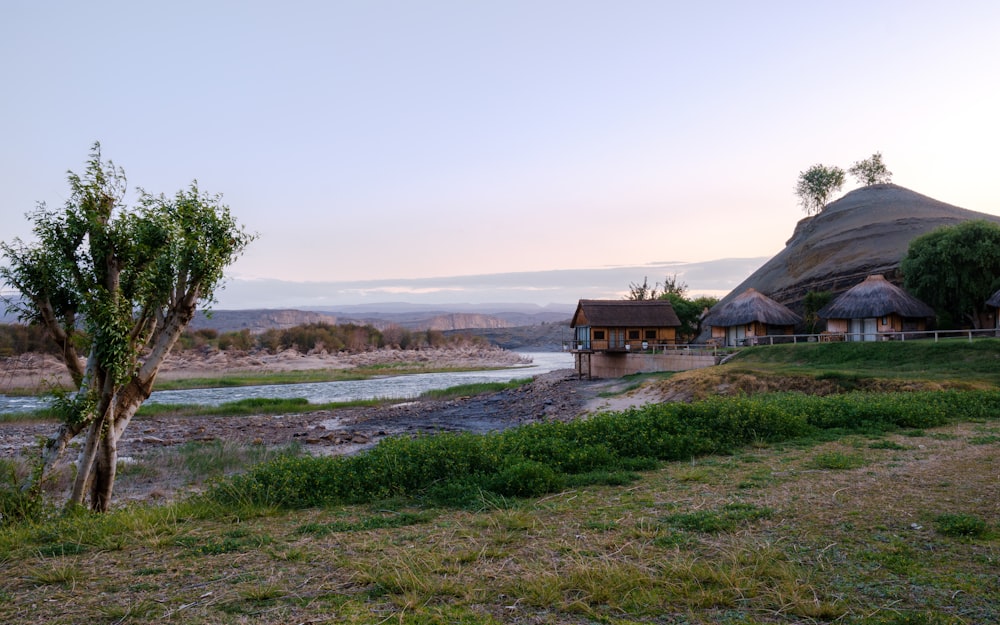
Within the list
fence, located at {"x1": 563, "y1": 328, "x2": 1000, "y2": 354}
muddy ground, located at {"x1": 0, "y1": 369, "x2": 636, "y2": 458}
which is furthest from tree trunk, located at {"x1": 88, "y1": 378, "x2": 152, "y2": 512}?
fence, located at {"x1": 563, "y1": 328, "x2": 1000, "y2": 354}

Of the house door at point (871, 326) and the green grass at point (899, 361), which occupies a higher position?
the house door at point (871, 326)

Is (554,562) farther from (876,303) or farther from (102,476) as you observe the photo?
(876,303)

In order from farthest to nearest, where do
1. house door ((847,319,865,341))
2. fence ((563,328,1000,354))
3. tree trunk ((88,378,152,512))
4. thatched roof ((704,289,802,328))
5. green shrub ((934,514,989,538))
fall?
thatched roof ((704,289,802,328))
house door ((847,319,865,341))
fence ((563,328,1000,354))
tree trunk ((88,378,152,512))
green shrub ((934,514,989,538))

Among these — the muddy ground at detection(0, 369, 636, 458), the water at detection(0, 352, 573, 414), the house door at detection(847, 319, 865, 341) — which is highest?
the house door at detection(847, 319, 865, 341)

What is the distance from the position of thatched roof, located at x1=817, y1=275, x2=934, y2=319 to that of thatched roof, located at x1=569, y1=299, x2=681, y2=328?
1170 cm

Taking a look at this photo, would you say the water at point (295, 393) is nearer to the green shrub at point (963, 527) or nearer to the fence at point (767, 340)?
the fence at point (767, 340)

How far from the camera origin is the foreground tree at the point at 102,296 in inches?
334

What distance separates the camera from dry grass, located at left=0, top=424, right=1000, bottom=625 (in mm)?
4445

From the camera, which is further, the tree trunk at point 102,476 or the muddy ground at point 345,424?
the muddy ground at point 345,424

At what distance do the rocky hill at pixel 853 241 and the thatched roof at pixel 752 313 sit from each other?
10444 mm

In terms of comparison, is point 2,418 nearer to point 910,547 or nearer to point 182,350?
point 910,547

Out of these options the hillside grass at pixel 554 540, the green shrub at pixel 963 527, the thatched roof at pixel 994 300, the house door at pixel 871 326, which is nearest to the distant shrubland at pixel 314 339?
the house door at pixel 871 326

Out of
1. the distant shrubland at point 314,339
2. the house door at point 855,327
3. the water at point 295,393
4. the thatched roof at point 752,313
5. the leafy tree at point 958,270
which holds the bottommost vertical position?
the water at point 295,393

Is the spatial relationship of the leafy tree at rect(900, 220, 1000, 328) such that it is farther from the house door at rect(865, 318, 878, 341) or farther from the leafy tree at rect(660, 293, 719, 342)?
the leafy tree at rect(660, 293, 719, 342)
